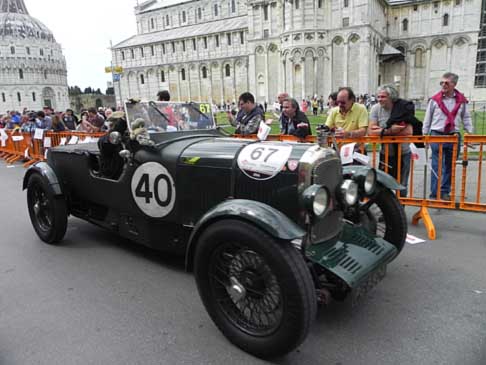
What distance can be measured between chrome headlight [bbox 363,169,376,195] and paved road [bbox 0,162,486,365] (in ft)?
3.12

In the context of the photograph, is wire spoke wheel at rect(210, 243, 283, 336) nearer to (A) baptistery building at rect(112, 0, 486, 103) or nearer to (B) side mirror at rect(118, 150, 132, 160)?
(B) side mirror at rect(118, 150, 132, 160)

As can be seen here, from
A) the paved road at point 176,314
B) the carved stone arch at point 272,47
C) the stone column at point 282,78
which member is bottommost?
the paved road at point 176,314

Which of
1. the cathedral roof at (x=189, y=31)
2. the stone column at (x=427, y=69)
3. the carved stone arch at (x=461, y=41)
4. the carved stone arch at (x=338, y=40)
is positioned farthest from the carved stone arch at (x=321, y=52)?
the carved stone arch at (x=461, y=41)

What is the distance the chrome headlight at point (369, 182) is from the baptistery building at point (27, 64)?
10613cm

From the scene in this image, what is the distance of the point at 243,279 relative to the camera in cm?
277

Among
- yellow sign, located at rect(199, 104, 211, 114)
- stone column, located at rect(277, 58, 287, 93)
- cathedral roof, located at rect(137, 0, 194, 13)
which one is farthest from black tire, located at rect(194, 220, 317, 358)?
cathedral roof, located at rect(137, 0, 194, 13)

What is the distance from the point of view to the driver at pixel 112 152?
4328 millimetres

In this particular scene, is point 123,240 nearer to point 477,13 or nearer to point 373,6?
point 373,6

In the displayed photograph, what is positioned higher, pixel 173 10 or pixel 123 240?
pixel 173 10

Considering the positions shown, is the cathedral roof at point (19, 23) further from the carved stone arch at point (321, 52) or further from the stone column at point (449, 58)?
the stone column at point (449, 58)

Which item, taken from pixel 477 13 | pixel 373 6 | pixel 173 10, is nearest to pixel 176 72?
pixel 173 10

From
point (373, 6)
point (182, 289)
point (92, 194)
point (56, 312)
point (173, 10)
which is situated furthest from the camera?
point (173, 10)

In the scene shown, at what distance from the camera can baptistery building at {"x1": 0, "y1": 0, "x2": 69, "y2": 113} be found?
94.2 m

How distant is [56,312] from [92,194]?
5.32 feet
